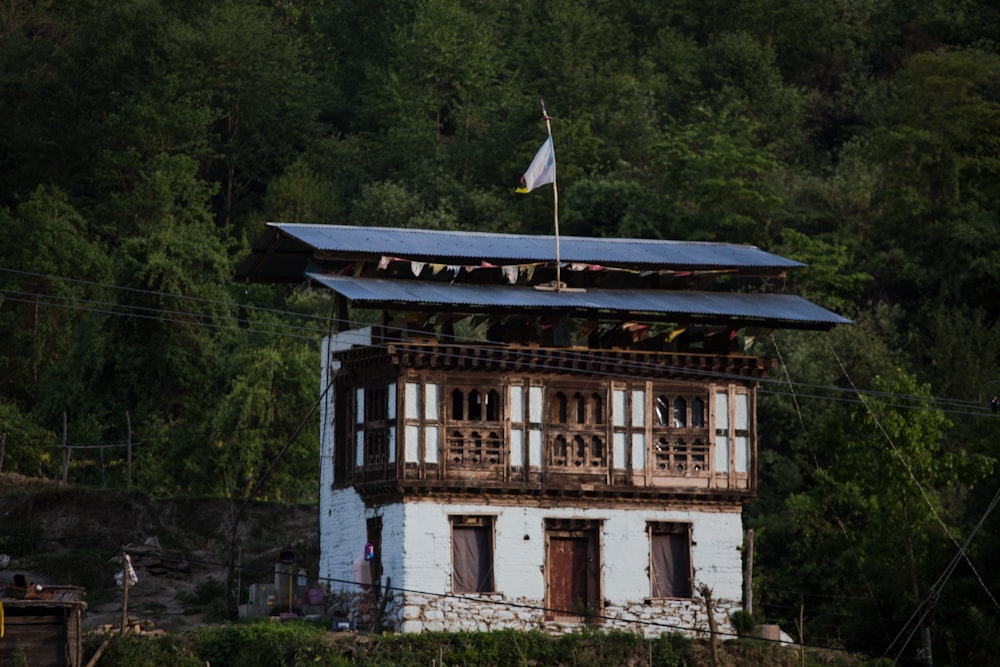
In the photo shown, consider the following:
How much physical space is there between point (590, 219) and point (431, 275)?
1204 inches

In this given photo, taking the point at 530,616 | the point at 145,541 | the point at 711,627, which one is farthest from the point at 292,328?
the point at 711,627

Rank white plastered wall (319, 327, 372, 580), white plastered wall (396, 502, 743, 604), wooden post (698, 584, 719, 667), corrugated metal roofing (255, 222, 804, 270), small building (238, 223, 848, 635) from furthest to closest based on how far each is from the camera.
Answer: white plastered wall (319, 327, 372, 580) < corrugated metal roofing (255, 222, 804, 270) < small building (238, 223, 848, 635) < wooden post (698, 584, 719, 667) < white plastered wall (396, 502, 743, 604)

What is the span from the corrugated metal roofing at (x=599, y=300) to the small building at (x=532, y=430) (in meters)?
0.10

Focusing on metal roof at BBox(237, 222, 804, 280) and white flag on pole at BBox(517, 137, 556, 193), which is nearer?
metal roof at BBox(237, 222, 804, 280)

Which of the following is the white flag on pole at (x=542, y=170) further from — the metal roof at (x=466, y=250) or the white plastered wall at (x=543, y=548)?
the white plastered wall at (x=543, y=548)

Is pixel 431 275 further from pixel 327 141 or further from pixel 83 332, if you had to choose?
pixel 327 141

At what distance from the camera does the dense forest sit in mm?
58375

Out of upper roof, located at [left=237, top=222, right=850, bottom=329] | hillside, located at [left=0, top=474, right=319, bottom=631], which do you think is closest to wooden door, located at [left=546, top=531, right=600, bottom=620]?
upper roof, located at [left=237, top=222, right=850, bottom=329]

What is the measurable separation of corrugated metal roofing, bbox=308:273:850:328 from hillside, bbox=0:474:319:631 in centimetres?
981

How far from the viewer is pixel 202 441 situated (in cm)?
7050

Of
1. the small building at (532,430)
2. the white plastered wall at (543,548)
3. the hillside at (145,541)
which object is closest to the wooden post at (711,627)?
the small building at (532,430)

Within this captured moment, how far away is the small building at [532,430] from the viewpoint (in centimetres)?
4838

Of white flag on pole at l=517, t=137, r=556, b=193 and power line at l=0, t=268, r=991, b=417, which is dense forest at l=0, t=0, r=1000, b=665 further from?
white flag on pole at l=517, t=137, r=556, b=193

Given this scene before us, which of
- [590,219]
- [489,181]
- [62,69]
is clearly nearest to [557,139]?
[489,181]
